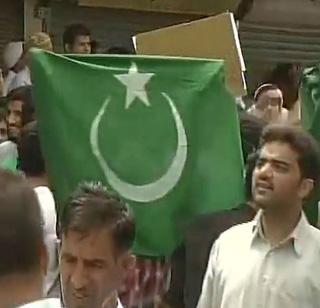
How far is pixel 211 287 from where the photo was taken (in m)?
5.50

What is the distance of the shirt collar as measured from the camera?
539 centimetres

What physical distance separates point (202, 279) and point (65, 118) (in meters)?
0.98

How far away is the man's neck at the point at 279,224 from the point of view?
5.45 meters

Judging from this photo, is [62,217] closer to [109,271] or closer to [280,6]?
[109,271]

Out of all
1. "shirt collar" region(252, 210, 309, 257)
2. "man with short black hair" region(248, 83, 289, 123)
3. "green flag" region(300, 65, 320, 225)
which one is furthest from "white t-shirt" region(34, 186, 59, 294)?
"man with short black hair" region(248, 83, 289, 123)

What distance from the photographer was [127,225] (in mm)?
4398

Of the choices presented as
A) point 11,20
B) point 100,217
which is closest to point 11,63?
point 11,20

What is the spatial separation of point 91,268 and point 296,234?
4.54 feet

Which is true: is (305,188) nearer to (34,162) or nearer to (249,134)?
(249,134)

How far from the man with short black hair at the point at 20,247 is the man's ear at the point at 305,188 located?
8.05 feet

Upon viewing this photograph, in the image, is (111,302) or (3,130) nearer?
(111,302)

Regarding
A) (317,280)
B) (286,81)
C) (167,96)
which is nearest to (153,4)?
(286,81)

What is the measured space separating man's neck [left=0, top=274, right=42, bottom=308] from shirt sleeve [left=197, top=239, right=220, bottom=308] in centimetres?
245

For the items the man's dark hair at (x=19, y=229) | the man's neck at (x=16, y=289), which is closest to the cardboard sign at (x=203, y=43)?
the man's dark hair at (x=19, y=229)
